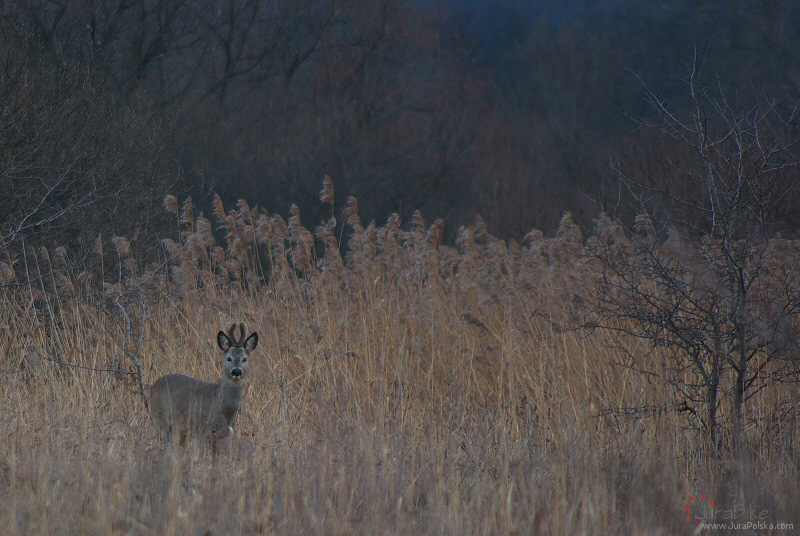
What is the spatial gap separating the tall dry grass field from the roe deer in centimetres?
11

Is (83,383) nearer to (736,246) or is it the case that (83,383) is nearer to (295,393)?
(295,393)

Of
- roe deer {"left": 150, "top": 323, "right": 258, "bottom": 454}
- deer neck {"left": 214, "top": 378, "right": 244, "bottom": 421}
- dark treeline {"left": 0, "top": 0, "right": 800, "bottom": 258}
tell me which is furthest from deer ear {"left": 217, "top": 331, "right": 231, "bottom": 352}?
dark treeline {"left": 0, "top": 0, "right": 800, "bottom": 258}

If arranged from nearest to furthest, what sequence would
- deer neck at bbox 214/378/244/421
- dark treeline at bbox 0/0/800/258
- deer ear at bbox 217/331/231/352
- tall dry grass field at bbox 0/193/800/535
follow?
tall dry grass field at bbox 0/193/800/535, deer ear at bbox 217/331/231/352, deer neck at bbox 214/378/244/421, dark treeline at bbox 0/0/800/258

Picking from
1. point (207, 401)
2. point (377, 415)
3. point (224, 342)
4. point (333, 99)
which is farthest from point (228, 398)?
point (333, 99)

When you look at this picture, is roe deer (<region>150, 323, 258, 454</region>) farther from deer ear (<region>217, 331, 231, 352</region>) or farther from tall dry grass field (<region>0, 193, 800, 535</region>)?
tall dry grass field (<region>0, 193, 800, 535</region>)

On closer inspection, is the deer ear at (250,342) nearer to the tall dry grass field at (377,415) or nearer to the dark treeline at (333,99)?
the tall dry grass field at (377,415)

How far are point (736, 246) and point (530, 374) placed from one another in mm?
1751

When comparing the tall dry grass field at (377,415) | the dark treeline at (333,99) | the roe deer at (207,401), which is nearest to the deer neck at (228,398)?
the roe deer at (207,401)

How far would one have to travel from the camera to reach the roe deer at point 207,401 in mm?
4293

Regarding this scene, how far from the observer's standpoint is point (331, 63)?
21984 millimetres

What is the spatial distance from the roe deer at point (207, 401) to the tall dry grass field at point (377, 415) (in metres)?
0.11

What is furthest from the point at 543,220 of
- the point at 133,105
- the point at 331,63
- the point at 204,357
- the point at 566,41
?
the point at 204,357

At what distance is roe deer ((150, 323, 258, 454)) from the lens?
429 cm

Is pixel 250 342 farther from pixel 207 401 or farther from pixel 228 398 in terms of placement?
pixel 207 401
